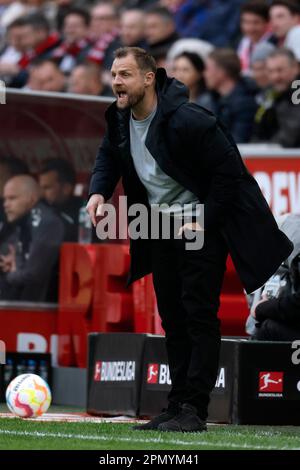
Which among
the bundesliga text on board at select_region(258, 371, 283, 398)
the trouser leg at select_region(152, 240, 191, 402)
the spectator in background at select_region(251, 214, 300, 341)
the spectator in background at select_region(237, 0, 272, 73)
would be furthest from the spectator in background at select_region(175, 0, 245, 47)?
the trouser leg at select_region(152, 240, 191, 402)

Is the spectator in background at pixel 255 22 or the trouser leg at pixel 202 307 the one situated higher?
the spectator in background at pixel 255 22

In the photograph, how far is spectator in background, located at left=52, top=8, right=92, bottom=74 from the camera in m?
17.0

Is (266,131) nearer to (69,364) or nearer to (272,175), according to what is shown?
(272,175)

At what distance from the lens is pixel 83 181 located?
→ 11234 mm

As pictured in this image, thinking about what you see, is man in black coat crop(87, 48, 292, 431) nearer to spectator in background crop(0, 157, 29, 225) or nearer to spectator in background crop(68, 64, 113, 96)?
spectator in background crop(0, 157, 29, 225)

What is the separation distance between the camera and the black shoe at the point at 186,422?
7254mm

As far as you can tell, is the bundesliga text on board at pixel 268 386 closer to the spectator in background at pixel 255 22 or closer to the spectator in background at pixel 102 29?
the spectator in background at pixel 255 22

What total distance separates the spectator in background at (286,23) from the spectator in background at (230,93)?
0.66 m

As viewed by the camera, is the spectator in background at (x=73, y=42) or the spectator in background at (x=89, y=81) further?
the spectator in background at (x=73, y=42)

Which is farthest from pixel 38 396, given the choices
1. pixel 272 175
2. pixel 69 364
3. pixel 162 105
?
pixel 272 175

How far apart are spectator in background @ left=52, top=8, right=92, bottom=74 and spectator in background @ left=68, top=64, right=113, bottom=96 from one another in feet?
5.50

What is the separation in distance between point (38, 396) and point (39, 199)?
11.3ft

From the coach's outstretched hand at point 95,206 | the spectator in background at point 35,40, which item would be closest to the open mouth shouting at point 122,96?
the coach's outstretched hand at point 95,206

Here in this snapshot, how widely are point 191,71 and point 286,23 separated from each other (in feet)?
3.99
